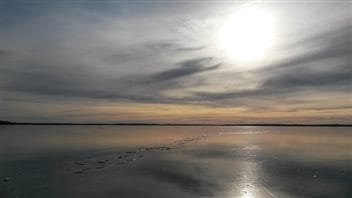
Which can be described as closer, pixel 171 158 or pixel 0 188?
pixel 0 188

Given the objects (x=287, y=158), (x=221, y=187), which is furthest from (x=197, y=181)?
(x=287, y=158)

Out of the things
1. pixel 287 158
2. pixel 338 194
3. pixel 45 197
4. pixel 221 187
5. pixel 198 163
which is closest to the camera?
pixel 45 197

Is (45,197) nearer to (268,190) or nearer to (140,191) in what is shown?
(140,191)

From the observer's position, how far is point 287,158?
35.4m

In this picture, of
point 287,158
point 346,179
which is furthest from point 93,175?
point 287,158

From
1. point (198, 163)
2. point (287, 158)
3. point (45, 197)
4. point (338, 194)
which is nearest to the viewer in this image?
point (45, 197)

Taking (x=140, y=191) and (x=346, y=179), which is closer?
(x=140, y=191)

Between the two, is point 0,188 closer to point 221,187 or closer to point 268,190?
point 221,187

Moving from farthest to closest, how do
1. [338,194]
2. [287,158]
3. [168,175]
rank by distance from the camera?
[287,158]
[168,175]
[338,194]

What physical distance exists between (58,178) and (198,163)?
13.7m

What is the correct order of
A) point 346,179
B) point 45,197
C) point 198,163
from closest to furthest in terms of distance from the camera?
1. point 45,197
2. point 346,179
3. point 198,163

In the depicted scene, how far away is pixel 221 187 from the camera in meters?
20.5

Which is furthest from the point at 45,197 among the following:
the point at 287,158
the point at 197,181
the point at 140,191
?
the point at 287,158

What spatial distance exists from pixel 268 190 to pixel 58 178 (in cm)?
1400
